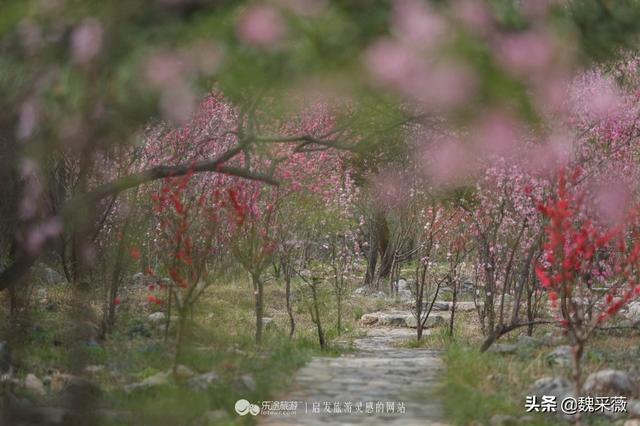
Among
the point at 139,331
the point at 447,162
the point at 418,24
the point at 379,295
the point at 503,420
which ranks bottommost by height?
the point at 503,420

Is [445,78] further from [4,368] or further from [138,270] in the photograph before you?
[138,270]

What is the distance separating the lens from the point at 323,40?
3918 mm

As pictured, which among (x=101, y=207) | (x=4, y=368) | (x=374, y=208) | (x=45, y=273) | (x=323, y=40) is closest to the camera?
(x=323, y=40)

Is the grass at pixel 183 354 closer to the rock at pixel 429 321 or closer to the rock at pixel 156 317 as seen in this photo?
the rock at pixel 156 317

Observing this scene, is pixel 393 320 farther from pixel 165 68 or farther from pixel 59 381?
pixel 165 68

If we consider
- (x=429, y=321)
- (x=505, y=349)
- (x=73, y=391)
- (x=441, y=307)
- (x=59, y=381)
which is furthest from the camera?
(x=441, y=307)

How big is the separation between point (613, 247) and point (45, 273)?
9275mm

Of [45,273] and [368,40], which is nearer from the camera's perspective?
[368,40]

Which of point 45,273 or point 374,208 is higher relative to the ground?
point 374,208

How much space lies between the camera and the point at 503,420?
16.9 ft

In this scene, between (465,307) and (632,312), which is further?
(465,307)

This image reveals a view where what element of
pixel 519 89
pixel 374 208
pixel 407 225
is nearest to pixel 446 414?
pixel 519 89

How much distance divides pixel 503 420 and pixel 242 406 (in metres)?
1.64

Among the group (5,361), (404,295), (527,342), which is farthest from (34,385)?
(404,295)
